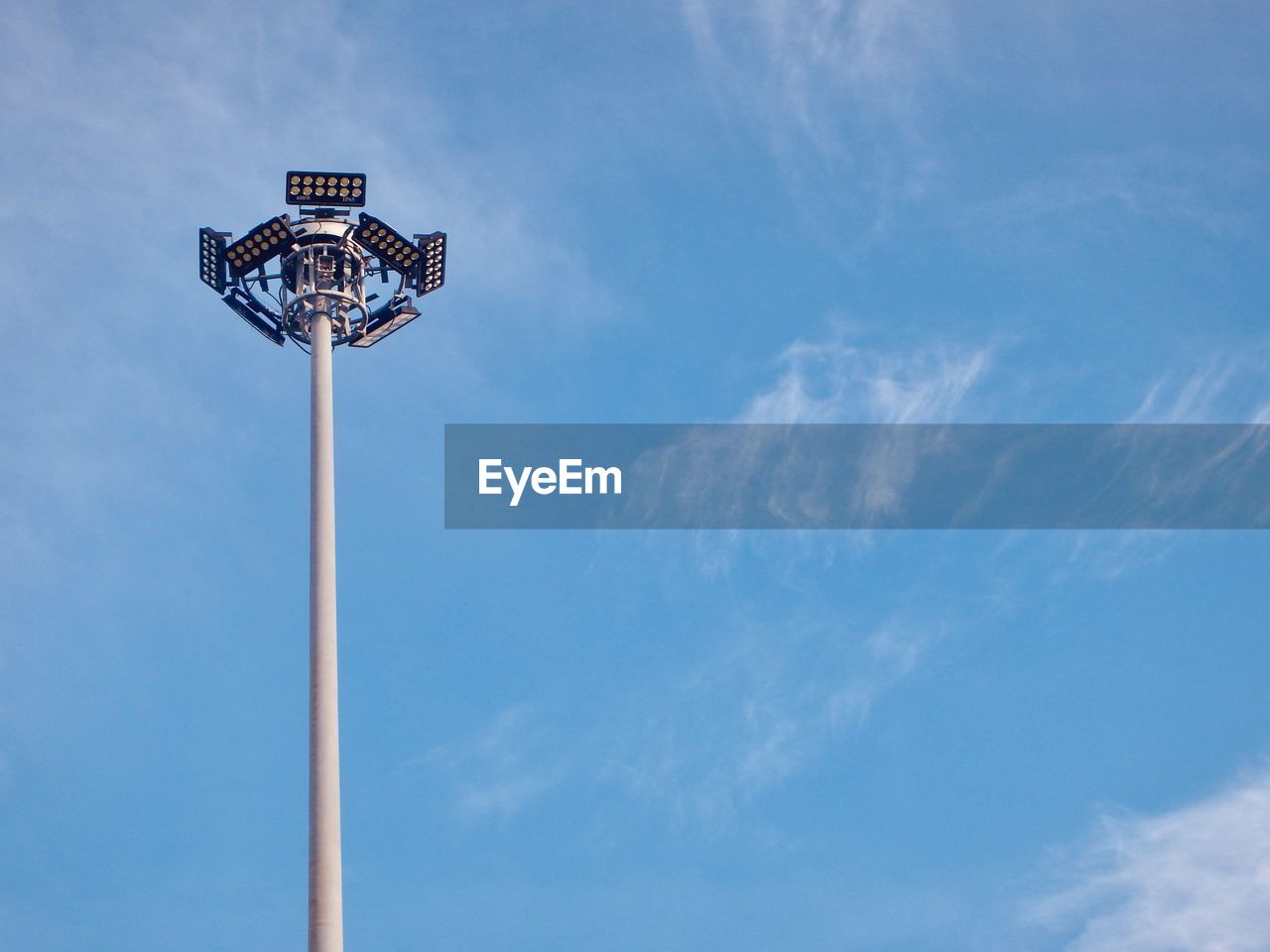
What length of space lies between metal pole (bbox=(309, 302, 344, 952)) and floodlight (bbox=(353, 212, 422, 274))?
682 cm

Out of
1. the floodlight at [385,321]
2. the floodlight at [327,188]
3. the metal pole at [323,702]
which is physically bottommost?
the metal pole at [323,702]

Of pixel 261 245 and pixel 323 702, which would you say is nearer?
pixel 323 702

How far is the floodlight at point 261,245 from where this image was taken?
62.2m

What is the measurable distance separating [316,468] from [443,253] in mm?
12529

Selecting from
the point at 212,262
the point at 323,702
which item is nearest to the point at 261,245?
the point at 212,262

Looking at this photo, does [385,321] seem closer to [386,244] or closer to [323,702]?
[386,244]

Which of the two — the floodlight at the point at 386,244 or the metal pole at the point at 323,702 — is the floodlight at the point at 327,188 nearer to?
the floodlight at the point at 386,244

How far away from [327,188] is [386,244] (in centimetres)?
267

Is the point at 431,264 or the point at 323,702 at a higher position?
the point at 431,264

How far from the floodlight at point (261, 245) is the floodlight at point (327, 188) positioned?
100cm

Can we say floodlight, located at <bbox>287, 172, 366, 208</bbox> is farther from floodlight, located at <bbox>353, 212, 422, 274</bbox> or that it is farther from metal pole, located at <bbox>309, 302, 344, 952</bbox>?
metal pole, located at <bbox>309, 302, 344, 952</bbox>

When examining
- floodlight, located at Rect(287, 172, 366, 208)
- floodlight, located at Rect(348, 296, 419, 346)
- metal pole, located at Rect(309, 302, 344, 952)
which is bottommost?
metal pole, located at Rect(309, 302, 344, 952)

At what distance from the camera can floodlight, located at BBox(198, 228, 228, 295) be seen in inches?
2468

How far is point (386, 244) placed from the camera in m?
63.2
